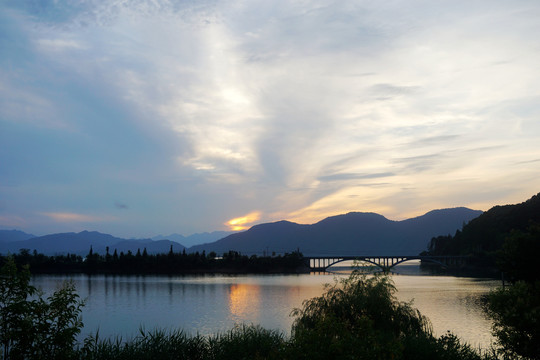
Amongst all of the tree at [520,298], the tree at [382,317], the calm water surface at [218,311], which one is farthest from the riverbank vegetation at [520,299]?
the calm water surface at [218,311]

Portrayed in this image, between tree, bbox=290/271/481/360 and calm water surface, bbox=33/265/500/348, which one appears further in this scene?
calm water surface, bbox=33/265/500/348

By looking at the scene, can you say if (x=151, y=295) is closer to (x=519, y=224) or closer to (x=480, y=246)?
(x=519, y=224)

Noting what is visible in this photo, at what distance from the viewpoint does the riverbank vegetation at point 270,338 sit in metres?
15.3

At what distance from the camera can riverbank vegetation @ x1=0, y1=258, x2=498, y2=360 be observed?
1530 centimetres

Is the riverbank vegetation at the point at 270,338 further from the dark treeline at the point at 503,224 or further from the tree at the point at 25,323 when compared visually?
the dark treeline at the point at 503,224

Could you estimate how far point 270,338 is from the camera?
28812 millimetres

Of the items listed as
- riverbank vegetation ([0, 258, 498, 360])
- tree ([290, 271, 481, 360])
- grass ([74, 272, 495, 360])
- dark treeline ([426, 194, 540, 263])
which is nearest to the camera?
grass ([74, 272, 495, 360])

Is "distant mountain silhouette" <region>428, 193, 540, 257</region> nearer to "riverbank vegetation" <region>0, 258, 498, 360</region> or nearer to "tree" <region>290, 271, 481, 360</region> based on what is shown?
"tree" <region>290, 271, 481, 360</region>

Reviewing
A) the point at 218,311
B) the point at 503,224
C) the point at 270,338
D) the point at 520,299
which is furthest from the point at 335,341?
the point at 503,224

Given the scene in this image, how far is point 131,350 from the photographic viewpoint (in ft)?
A: 88.5

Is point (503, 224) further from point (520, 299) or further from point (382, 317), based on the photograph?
point (520, 299)

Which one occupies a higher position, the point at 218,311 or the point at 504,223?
the point at 504,223

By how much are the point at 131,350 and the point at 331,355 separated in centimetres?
1610

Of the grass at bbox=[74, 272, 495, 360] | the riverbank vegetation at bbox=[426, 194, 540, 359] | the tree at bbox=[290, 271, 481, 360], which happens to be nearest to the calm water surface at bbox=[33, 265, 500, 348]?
the tree at bbox=[290, 271, 481, 360]
